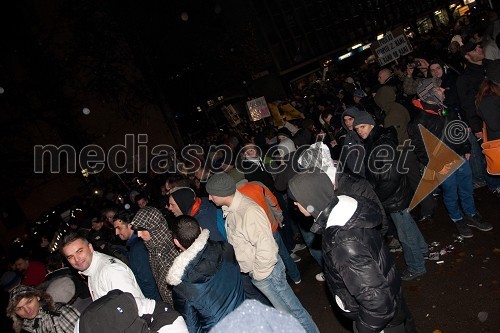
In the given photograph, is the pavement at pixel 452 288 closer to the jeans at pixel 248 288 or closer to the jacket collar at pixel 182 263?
the jeans at pixel 248 288

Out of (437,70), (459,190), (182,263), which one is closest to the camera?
(182,263)

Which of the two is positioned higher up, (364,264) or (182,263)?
(182,263)

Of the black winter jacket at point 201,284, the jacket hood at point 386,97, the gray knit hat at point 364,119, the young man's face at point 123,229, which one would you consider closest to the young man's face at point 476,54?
the jacket hood at point 386,97

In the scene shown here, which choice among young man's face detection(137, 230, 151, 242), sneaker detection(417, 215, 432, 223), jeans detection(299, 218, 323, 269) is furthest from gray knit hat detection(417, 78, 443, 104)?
young man's face detection(137, 230, 151, 242)

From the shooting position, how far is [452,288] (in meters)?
4.64

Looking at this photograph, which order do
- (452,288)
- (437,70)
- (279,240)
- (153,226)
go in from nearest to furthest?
(153,226) < (452,288) < (279,240) < (437,70)

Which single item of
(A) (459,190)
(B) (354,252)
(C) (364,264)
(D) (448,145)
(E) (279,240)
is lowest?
(A) (459,190)

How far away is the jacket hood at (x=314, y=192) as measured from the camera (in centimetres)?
279

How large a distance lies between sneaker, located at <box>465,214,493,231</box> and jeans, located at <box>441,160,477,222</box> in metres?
0.07

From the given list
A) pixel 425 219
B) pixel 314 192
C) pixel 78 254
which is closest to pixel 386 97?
pixel 425 219

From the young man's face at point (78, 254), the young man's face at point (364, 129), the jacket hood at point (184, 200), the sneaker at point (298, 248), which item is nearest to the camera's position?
the young man's face at point (78, 254)

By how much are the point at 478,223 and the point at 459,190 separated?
576 millimetres

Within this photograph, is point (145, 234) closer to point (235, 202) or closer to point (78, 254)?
point (78, 254)

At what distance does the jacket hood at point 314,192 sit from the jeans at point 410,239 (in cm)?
224
